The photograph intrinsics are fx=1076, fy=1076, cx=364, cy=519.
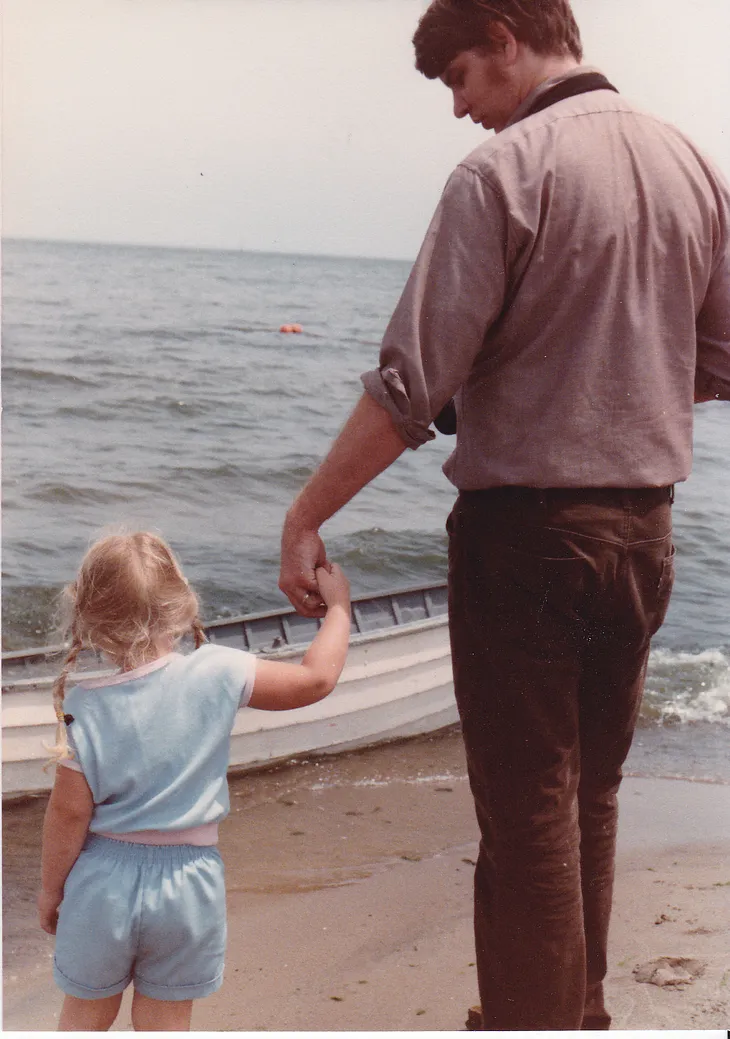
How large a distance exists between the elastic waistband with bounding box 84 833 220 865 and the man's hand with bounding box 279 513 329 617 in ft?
1.50

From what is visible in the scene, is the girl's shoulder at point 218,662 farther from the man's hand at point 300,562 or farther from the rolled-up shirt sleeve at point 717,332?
the rolled-up shirt sleeve at point 717,332

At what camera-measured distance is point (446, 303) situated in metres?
1.68

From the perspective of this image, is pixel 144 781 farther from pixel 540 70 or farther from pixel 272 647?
pixel 272 647

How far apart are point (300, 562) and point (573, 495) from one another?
477 millimetres

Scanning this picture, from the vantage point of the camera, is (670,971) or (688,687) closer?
(670,971)

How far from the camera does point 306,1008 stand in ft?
10.4

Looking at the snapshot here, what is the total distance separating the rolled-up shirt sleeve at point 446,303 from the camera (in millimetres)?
1664

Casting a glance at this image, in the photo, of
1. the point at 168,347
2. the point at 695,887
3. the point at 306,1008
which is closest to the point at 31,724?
the point at 306,1008

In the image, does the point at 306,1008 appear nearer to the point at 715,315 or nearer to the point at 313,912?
the point at 313,912

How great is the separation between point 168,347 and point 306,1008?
18.1 metres

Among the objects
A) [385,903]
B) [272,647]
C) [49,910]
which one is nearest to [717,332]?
[49,910]

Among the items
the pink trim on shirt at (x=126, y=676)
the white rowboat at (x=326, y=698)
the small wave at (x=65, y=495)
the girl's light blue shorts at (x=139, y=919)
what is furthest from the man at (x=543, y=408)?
the small wave at (x=65, y=495)

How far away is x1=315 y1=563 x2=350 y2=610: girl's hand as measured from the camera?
6.15 feet

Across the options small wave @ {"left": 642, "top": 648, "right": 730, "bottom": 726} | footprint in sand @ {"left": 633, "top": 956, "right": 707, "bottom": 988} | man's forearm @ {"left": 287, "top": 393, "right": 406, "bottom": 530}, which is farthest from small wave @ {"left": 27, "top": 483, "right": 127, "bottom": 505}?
man's forearm @ {"left": 287, "top": 393, "right": 406, "bottom": 530}
